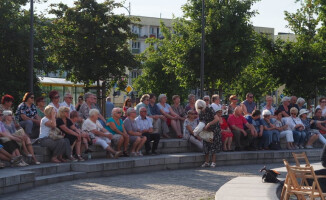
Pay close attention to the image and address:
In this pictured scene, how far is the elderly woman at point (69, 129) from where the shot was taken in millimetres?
14422

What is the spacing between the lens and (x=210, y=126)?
54.7 feet

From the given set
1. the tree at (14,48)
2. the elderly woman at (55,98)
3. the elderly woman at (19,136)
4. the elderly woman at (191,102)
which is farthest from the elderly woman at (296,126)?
the tree at (14,48)

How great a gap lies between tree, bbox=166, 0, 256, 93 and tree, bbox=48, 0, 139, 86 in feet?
12.2

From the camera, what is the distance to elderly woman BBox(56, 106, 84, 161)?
14.4m

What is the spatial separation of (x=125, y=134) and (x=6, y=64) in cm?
1548

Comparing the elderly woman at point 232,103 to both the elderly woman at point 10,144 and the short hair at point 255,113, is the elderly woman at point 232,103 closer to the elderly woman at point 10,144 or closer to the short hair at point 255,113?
the short hair at point 255,113

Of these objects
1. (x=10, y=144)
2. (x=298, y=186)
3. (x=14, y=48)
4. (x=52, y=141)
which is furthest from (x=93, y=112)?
(x=14, y=48)

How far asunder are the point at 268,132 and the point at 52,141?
7.62m

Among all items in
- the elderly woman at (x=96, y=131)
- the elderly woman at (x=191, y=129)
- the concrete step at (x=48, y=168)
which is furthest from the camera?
the elderly woman at (x=191, y=129)

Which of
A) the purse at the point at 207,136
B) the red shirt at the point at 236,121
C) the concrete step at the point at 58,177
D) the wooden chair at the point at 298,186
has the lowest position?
the concrete step at the point at 58,177

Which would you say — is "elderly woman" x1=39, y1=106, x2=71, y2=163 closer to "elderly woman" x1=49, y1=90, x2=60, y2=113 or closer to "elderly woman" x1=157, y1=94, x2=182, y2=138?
"elderly woman" x1=49, y1=90, x2=60, y2=113

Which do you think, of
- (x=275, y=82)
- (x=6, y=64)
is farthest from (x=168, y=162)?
(x=275, y=82)

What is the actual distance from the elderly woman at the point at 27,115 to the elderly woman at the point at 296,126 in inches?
335

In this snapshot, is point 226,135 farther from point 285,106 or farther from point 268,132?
point 285,106
